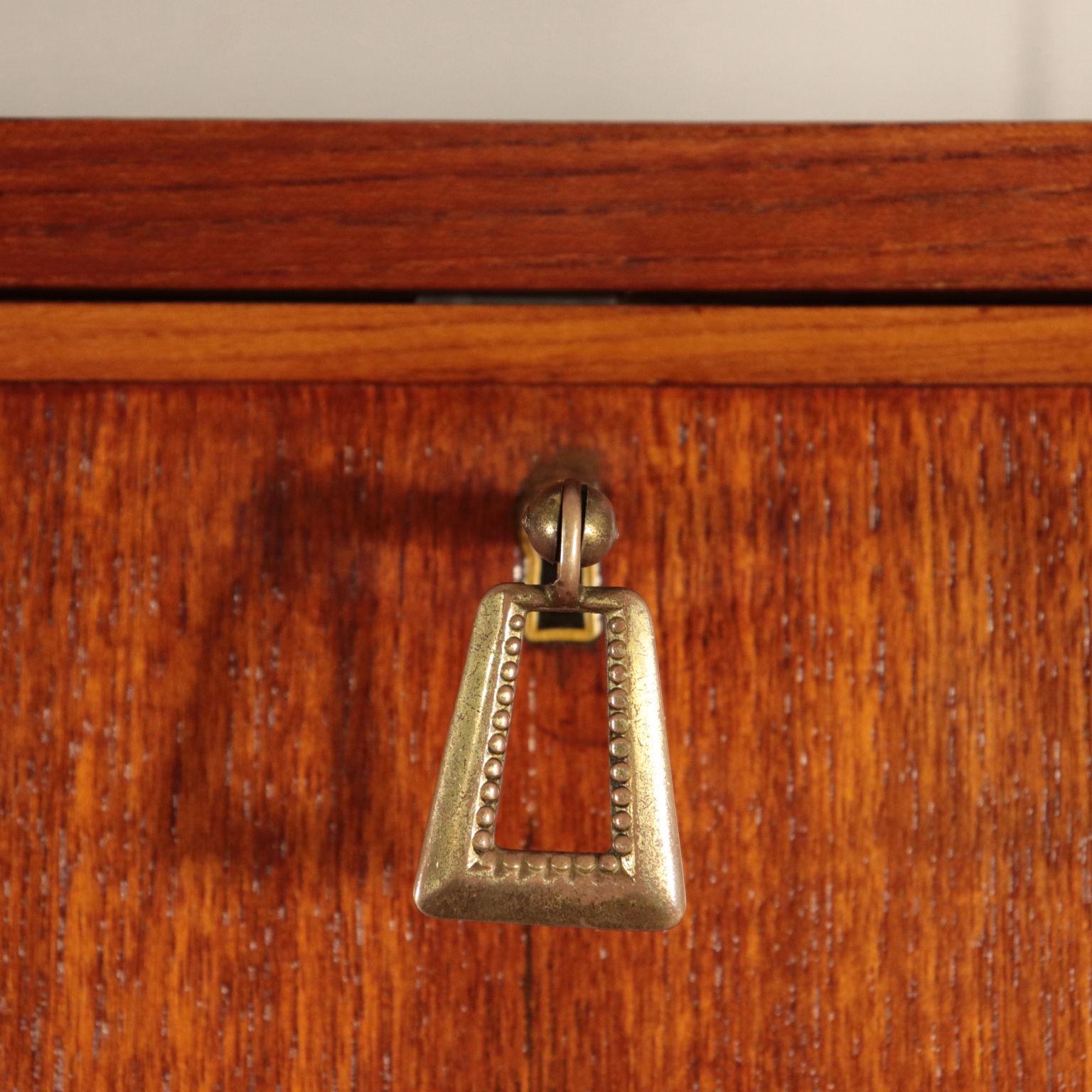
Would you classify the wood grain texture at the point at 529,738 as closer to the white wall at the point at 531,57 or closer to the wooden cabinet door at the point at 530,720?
the wooden cabinet door at the point at 530,720

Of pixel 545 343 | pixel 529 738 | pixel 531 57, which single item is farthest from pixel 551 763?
pixel 531 57

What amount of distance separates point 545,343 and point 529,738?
4.2 inches

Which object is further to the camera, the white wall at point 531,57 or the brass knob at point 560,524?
the white wall at point 531,57

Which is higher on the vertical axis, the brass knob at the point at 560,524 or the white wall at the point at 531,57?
the white wall at the point at 531,57

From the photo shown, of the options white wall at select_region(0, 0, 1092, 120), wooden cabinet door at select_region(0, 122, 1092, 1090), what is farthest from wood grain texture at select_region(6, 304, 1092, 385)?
white wall at select_region(0, 0, 1092, 120)

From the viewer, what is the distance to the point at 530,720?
263 mm

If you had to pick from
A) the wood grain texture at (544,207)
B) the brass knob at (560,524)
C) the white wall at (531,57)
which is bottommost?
the brass knob at (560,524)

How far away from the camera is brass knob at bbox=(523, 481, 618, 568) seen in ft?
0.72

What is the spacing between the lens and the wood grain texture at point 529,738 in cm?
25

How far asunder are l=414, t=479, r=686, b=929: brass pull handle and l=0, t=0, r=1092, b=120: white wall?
0.76ft

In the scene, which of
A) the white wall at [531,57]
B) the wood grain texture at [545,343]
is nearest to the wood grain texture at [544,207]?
the wood grain texture at [545,343]

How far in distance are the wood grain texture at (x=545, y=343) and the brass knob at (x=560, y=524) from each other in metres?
0.04

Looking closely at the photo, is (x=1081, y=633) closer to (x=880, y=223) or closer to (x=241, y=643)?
(x=880, y=223)

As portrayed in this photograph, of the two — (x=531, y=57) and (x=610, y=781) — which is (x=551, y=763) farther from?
(x=531, y=57)
